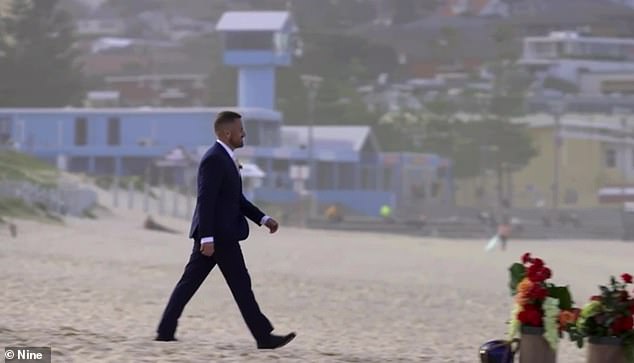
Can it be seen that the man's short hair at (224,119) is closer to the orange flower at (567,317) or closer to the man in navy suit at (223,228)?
the man in navy suit at (223,228)

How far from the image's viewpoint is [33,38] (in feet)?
237

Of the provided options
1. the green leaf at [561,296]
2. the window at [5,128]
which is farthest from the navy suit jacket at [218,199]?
the window at [5,128]

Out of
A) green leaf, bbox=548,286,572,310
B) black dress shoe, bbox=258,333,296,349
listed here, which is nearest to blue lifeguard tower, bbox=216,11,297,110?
black dress shoe, bbox=258,333,296,349

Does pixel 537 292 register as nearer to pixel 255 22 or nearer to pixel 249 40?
pixel 249 40

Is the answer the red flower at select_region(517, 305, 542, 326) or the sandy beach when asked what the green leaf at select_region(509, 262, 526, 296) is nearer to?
the red flower at select_region(517, 305, 542, 326)

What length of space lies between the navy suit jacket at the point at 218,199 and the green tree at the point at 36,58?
63.4m

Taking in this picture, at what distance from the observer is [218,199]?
304 inches

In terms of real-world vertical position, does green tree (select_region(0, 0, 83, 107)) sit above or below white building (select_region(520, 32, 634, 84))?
below

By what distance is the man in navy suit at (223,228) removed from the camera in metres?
7.68

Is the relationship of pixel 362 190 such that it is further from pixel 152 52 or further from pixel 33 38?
pixel 152 52

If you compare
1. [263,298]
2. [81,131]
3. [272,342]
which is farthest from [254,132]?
[272,342]

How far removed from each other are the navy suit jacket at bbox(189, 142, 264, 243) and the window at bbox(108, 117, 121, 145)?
169 ft

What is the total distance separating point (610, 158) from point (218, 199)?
222ft

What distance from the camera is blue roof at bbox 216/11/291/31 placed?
62.6 metres
